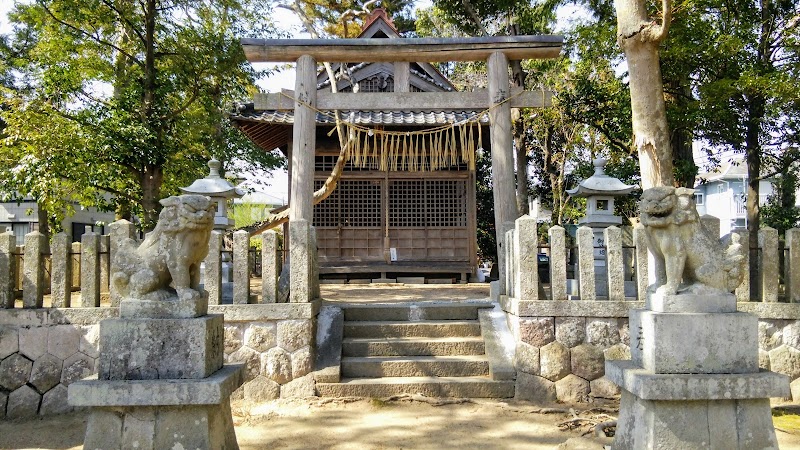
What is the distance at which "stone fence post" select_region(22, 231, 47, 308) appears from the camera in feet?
20.2

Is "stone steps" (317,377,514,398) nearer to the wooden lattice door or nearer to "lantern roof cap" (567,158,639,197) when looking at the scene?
"lantern roof cap" (567,158,639,197)

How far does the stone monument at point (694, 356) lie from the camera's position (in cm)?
352

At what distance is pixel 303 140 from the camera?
800 centimetres

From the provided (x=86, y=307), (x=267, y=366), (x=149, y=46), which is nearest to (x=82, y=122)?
(x=149, y=46)

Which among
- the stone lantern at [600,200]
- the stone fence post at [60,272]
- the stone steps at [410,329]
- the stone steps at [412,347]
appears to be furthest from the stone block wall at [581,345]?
the stone fence post at [60,272]

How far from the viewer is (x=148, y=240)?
13.3 ft

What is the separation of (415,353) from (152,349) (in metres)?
3.55

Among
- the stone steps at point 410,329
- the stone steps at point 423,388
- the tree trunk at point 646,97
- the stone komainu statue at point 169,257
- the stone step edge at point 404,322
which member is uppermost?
the tree trunk at point 646,97

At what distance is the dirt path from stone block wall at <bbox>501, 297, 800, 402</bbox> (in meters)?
0.38

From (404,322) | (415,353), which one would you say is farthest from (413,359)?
(404,322)

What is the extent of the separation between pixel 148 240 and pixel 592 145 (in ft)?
55.0

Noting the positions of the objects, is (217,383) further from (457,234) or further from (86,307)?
(457,234)

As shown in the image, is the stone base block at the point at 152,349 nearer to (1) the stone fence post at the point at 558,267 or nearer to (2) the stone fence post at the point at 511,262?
(2) the stone fence post at the point at 511,262

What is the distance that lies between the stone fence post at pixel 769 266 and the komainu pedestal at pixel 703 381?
10.2 feet
